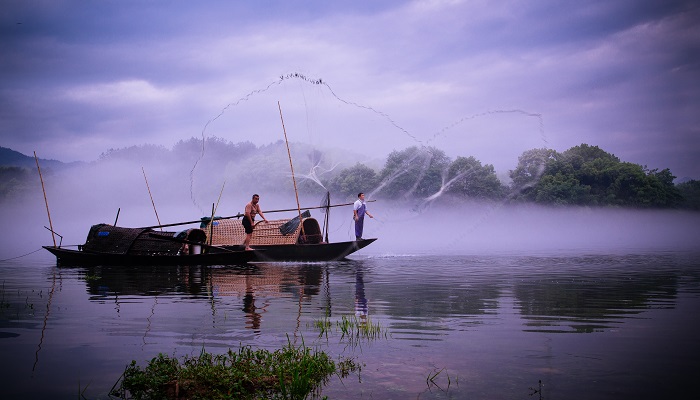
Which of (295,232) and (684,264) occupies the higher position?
(295,232)

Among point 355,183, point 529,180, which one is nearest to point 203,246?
point 355,183

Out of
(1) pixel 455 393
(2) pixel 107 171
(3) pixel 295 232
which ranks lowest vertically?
(1) pixel 455 393

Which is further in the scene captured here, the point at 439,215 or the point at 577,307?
the point at 439,215

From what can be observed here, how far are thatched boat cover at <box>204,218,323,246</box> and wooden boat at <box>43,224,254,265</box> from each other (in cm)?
179

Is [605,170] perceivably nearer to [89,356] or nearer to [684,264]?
[684,264]

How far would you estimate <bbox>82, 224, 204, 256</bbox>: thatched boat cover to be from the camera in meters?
27.8

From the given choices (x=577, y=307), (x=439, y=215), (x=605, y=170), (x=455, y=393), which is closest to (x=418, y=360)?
(x=455, y=393)

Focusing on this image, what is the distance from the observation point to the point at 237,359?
7.64 meters

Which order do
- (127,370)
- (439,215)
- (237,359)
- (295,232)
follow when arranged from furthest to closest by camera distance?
(439,215), (295,232), (237,359), (127,370)

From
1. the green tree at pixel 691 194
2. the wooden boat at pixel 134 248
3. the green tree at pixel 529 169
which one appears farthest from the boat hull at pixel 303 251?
the green tree at pixel 691 194

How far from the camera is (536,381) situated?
266 inches

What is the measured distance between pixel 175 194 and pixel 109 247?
389 ft

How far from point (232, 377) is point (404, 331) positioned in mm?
3958

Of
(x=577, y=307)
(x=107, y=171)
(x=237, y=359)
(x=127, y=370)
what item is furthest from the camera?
(x=107, y=171)
